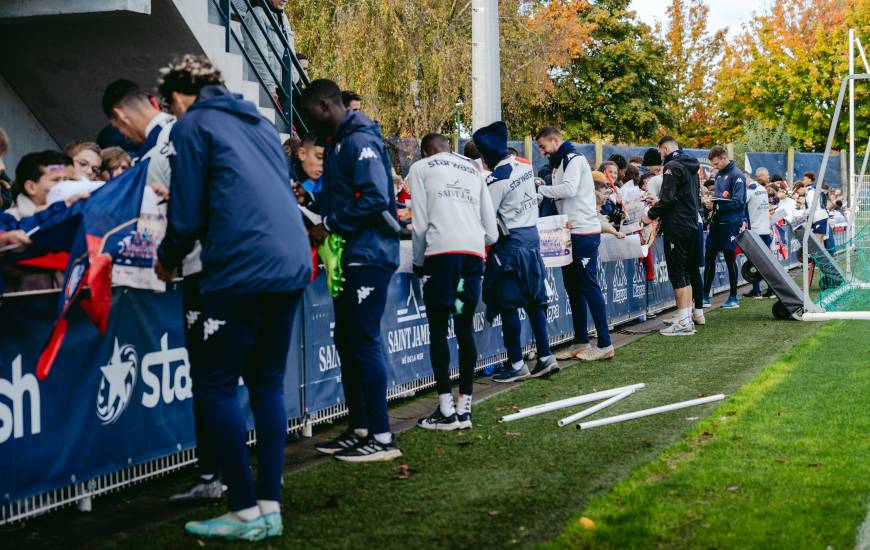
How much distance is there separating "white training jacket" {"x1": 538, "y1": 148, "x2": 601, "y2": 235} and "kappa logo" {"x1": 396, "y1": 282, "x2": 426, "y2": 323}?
2.26 meters

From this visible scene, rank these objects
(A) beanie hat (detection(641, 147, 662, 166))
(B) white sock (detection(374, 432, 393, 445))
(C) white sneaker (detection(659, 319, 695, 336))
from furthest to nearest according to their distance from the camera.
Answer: (A) beanie hat (detection(641, 147, 662, 166)) < (C) white sneaker (detection(659, 319, 695, 336)) < (B) white sock (detection(374, 432, 393, 445))

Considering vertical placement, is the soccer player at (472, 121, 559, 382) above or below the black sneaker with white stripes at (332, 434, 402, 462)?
above

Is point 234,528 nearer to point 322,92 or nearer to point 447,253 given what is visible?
point 322,92

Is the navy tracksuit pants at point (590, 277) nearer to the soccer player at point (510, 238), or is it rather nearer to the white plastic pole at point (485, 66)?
the soccer player at point (510, 238)

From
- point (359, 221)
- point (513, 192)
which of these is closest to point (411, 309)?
point (513, 192)

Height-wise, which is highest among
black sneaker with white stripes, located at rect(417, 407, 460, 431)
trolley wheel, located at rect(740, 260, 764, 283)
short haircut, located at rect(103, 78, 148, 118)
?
short haircut, located at rect(103, 78, 148, 118)

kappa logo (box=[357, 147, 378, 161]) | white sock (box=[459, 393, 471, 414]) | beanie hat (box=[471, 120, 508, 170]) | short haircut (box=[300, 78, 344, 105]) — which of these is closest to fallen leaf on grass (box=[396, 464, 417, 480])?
white sock (box=[459, 393, 471, 414])

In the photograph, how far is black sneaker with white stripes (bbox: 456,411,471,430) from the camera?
7109 mm

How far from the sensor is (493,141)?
28.8ft

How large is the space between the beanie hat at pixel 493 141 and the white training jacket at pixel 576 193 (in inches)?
55.8

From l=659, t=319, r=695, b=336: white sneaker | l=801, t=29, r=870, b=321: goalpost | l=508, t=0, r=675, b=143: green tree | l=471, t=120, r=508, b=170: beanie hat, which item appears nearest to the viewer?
l=471, t=120, r=508, b=170: beanie hat

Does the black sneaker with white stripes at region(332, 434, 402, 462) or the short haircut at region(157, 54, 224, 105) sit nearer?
the short haircut at region(157, 54, 224, 105)

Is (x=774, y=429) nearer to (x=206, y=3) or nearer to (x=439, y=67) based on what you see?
(x=206, y=3)

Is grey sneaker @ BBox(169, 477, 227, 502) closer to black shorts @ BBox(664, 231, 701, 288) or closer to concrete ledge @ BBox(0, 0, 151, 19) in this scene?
concrete ledge @ BBox(0, 0, 151, 19)
